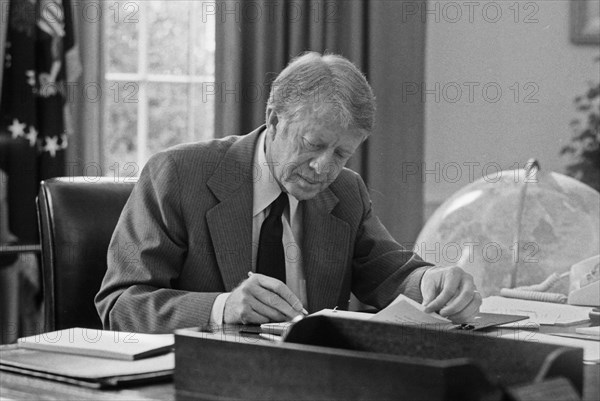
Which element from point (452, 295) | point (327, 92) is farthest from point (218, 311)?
point (327, 92)

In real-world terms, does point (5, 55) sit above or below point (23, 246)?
above

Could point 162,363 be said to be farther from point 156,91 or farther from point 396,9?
point 396,9

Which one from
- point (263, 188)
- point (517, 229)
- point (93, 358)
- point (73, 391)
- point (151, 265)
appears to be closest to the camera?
point (73, 391)

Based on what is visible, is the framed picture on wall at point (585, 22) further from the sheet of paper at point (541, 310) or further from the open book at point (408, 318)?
the open book at point (408, 318)

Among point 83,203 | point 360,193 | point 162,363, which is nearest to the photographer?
point 162,363

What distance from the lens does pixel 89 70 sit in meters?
3.76

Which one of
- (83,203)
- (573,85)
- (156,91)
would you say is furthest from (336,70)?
(573,85)

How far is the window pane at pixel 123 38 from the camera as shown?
4.11 metres

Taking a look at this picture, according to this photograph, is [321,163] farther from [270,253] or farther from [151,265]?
[151,265]

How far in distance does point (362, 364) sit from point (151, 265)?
1148 millimetres

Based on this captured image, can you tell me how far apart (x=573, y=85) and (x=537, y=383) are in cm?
419

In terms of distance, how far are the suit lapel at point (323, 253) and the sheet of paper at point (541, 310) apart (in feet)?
1.26

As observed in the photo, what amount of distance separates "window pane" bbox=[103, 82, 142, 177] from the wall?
1.48 m

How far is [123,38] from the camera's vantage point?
420 cm
